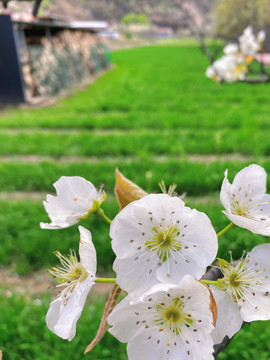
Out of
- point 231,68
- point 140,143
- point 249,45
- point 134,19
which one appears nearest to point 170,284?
point 231,68

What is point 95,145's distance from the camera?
158 inches

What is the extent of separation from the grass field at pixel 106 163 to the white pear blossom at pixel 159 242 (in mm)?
1229

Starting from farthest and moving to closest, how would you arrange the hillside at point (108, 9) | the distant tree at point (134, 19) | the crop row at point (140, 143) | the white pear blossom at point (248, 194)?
1. the distant tree at point (134, 19)
2. the hillside at point (108, 9)
3. the crop row at point (140, 143)
4. the white pear blossom at point (248, 194)

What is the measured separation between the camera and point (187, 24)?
1260 millimetres

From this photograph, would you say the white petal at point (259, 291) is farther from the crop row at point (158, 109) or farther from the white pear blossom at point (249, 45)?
the crop row at point (158, 109)

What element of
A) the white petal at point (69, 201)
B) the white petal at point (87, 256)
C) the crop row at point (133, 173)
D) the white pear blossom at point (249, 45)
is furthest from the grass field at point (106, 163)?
the white petal at point (87, 256)

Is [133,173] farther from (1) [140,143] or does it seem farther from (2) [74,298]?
(2) [74,298]

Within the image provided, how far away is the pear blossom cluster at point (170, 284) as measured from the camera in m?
0.51

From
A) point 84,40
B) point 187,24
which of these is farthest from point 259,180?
point 84,40

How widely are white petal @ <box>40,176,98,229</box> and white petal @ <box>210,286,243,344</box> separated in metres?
0.29

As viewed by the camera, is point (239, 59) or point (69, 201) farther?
point (239, 59)

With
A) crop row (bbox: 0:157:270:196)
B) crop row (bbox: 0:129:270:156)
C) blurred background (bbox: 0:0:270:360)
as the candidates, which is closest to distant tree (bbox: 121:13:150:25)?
blurred background (bbox: 0:0:270:360)

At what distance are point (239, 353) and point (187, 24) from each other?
4.54 feet

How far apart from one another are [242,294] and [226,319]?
45mm
